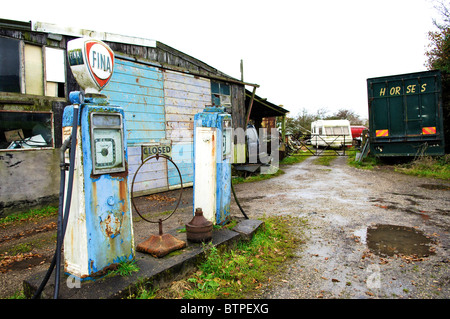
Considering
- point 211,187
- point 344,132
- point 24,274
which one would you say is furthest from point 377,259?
point 344,132

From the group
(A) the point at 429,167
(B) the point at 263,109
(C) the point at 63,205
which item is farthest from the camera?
(B) the point at 263,109

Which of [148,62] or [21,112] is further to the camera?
[148,62]

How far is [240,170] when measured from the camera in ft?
38.0

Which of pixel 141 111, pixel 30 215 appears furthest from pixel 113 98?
pixel 30 215

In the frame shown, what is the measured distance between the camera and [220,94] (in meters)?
11.2

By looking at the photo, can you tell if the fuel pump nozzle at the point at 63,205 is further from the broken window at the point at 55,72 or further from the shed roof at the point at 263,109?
the shed roof at the point at 263,109

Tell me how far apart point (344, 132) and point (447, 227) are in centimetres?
2286

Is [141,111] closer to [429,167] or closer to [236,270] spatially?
[236,270]

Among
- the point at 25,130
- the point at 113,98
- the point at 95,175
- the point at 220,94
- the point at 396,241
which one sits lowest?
the point at 396,241

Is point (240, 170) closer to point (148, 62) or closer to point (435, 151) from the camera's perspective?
point (148, 62)

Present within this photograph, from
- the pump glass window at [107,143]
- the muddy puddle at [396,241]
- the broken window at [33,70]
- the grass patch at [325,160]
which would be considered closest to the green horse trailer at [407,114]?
the grass patch at [325,160]

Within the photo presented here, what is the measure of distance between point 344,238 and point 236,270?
6.78ft

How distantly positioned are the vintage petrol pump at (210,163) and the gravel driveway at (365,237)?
4.41ft

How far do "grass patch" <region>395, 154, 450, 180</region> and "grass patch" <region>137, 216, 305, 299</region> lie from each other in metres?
8.17
